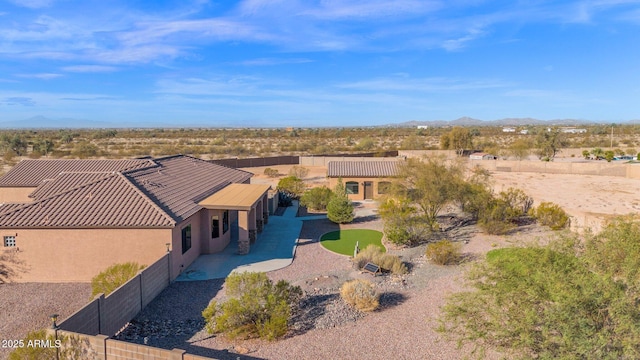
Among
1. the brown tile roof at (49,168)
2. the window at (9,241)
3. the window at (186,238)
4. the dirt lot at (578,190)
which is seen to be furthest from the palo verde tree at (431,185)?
the window at (9,241)

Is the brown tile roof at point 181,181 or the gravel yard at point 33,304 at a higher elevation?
the brown tile roof at point 181,181

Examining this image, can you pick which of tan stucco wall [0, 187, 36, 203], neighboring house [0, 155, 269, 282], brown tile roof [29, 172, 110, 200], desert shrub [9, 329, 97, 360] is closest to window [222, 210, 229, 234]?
neighboring house [0, 155, 269, 282]

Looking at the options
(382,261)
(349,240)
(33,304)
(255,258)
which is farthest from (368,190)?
(33,304)

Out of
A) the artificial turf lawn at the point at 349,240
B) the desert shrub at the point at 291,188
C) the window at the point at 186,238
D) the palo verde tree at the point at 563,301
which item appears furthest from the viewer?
the desert shrub at the point at 291,188

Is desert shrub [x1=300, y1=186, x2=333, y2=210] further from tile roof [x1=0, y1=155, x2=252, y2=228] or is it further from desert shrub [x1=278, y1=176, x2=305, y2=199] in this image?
tile roof [x1=0, y1=155, x2=252, y2=228]

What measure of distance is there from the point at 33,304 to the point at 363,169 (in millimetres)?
26955

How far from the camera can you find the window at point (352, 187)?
3709 cm

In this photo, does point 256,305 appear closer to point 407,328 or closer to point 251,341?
point 251,341

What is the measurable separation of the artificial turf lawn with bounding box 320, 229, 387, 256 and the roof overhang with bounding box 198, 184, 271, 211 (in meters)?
4.35

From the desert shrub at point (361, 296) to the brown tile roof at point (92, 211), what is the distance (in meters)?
7.28

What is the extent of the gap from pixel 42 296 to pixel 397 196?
59.5ft

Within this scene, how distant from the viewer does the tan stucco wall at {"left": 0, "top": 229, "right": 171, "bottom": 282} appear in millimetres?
17188

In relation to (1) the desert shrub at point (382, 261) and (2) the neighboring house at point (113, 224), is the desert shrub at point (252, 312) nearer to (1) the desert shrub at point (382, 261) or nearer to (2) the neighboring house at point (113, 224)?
(2) the neighboring house at point (113, 224)

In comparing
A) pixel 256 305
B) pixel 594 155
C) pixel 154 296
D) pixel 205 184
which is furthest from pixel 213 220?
pixel 594 155
